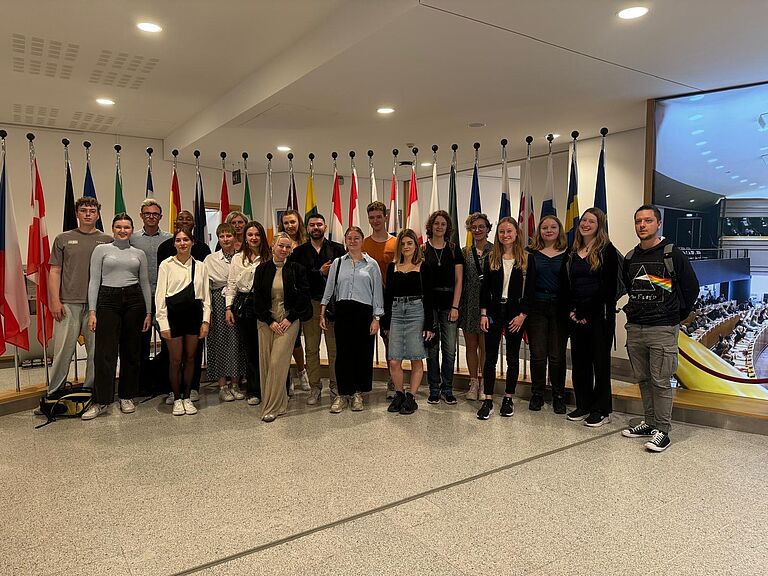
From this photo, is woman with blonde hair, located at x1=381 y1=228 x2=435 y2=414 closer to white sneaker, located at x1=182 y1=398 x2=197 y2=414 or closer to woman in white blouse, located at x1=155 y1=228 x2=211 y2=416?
A: woman in white blouse, located at x1=155 y1=228 x2=211 y2=416

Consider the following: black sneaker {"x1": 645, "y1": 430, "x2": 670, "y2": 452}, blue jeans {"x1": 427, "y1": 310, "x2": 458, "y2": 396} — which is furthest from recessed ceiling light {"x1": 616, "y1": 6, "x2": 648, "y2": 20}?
black sneaker {"x1": 645, "y1": 430, "x2": 670, "y2": 452}

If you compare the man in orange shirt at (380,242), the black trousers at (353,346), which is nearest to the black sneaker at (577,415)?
the man in orange shirt at (380,242)

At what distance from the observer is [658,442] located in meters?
3.75

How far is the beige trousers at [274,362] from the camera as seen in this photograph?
437 centimetres

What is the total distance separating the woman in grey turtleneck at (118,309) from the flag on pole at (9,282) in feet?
2.62

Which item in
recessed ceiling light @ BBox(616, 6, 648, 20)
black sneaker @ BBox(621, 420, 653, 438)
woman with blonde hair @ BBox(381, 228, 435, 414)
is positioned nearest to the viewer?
recessed ceiling light @ BBox(616, 6, 648, 20)

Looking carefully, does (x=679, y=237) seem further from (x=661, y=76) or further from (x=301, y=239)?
(x=301, y=239)

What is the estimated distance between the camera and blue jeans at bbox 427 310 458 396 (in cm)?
468

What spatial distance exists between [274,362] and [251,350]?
21.4 inches

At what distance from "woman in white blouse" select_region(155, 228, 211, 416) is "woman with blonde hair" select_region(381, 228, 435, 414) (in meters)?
1.57

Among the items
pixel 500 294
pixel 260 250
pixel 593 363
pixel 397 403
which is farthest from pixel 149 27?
pixel 593 363

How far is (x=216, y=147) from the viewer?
7516 millimetres

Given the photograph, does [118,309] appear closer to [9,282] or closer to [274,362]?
[9,282]

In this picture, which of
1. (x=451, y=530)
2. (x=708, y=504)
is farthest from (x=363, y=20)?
(x=708, y=504)
